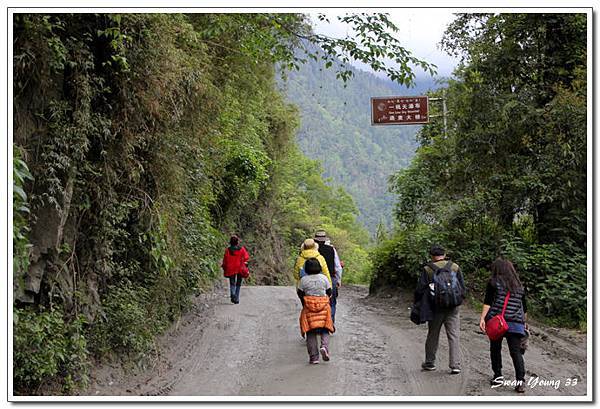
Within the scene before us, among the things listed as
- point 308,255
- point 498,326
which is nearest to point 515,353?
point 498,326

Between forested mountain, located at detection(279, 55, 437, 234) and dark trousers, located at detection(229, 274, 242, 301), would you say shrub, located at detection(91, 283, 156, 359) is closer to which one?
dark trousers, located at detection(229, 274, 242, 301)

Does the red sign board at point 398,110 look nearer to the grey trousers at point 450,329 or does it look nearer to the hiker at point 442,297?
the hiker at point 442,297

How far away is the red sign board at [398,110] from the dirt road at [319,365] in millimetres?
6023

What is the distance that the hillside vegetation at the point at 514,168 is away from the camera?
45.8ft

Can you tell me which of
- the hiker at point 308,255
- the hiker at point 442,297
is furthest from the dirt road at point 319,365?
the hiker at point 308,255

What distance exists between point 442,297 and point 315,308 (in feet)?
6.26

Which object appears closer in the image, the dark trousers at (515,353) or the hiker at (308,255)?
the dark trousers at (515,353)

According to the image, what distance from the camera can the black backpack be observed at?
26.9 ft

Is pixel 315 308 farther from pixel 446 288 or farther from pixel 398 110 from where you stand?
pixel 398 110

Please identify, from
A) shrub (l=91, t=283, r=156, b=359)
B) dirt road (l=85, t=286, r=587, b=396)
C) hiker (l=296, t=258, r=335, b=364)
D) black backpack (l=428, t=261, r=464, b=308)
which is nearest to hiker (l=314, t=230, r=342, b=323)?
dirt road (l=85, t=286, r=587, b=396)

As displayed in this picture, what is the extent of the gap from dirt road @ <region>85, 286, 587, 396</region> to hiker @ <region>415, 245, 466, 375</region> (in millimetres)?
456

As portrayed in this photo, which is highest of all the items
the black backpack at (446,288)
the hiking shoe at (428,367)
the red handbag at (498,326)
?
A: the black backpack at (446,288)

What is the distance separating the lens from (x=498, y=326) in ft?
24.9

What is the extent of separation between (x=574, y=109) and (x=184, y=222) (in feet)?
29.6
